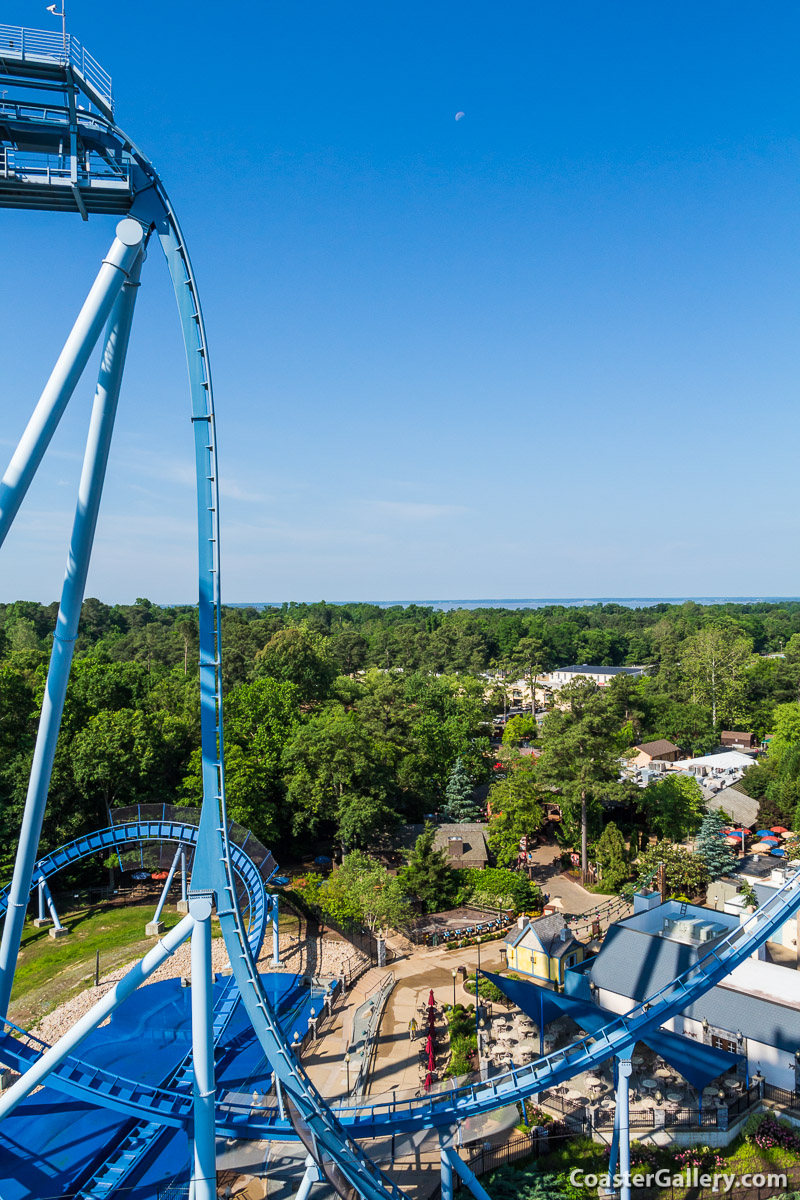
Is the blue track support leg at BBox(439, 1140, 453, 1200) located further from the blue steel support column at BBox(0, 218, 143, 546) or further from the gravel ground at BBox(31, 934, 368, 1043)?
the blue steel support column at BBox(0, 218, 143, 546)

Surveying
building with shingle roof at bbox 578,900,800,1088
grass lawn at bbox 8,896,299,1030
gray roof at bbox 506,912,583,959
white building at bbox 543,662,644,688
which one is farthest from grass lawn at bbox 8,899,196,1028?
white building at bbox 543,662,644,688

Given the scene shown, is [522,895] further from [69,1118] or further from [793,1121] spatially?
[69,1118]

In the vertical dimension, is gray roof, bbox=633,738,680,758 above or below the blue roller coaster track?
below

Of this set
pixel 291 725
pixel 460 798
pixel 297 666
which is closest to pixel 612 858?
pixel 460 798

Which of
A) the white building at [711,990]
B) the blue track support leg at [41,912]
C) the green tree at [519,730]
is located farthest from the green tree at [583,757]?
the blue track support leg at [41,912]

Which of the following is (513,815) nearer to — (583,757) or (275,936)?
(583,757)

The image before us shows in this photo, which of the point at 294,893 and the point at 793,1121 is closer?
the point at 793,1121

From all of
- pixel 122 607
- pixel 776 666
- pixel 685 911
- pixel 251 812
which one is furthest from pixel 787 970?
pixel 122 607
